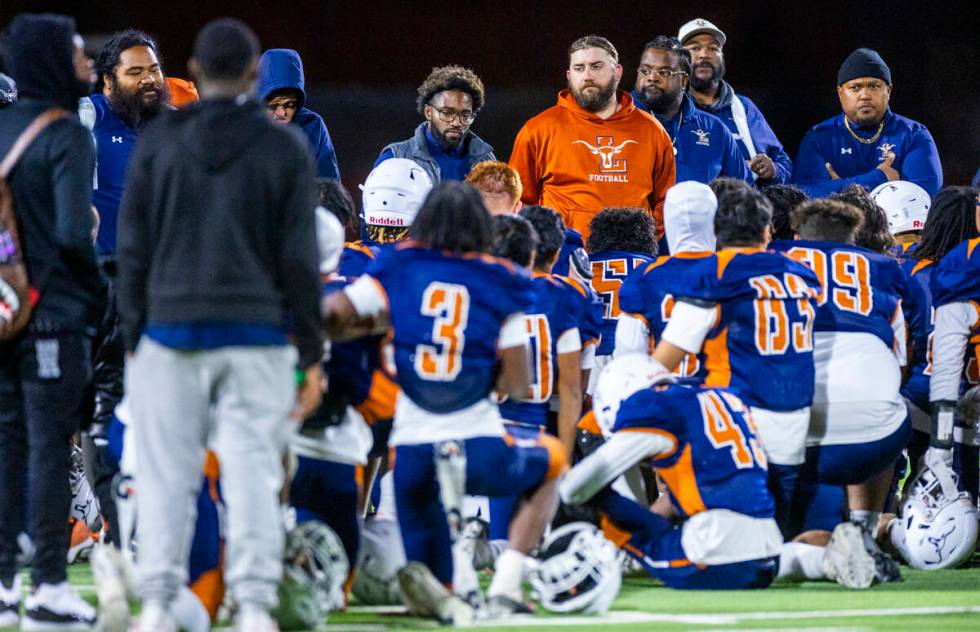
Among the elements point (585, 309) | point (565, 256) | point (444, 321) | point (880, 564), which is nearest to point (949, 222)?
point (565, 256)

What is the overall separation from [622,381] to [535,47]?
32.2 ft

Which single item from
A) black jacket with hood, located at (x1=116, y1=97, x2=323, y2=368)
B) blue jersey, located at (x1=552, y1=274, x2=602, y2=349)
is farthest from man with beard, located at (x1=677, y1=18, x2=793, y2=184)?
black jacket with hood, located at (x1=116, y1=97, x2=323, y2=368)

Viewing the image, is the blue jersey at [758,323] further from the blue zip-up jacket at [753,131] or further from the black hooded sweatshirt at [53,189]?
the blue zip-up jacket at [753,131]

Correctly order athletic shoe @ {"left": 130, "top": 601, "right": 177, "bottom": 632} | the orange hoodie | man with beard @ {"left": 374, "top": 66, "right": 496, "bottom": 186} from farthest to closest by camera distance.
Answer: the orange hoodie
man with beard @ {"left": 374, "top": 66, "right": 496, "bottom": 186}
athletic shoe @ {"left": 130, "top": 601, "right": 177, "bottom": 632}

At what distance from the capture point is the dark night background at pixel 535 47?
14.8 metres

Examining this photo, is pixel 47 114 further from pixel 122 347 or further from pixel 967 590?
pixel 967 590

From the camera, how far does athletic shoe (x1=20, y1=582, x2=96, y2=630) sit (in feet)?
16.0

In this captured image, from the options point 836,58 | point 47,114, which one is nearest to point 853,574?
point 47,114

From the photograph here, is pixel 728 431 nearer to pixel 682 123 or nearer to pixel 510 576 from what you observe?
pixel 510 576

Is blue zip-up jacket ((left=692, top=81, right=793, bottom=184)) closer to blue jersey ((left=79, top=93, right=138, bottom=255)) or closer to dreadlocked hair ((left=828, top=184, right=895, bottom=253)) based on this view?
dreadlocked hair ((left=828, top=184, right=895, bottom=253))

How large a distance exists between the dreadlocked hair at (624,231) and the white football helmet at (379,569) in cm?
263

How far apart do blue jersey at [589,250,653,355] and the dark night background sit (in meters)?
7.31

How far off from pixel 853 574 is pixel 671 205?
5.74 ft

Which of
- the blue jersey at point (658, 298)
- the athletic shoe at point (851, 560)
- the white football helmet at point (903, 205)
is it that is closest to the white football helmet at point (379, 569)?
the blue jersey at point (658, 298)
